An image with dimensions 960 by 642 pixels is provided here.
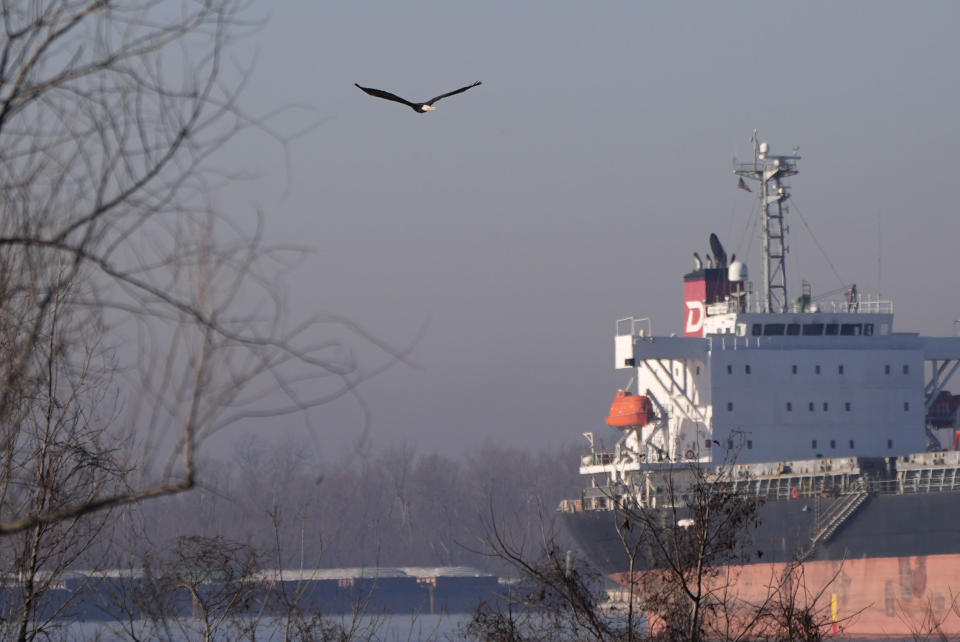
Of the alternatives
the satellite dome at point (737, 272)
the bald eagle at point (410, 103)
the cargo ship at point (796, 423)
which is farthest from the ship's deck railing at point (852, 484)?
the bald eagle at point (410, 103)

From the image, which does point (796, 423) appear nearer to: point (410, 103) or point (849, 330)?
point (849, 330)

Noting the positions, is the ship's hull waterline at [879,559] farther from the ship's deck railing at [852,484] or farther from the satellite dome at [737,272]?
the satellite dome at [737,272]

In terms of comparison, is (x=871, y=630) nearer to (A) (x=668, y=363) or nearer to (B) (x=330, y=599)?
(A) (x=668, y=363)

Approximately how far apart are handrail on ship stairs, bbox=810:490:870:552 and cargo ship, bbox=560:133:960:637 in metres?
0.05

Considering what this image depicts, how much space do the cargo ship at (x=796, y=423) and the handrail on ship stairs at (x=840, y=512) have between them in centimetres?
5

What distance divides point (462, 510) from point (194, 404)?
3218 inches

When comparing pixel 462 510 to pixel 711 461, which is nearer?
pixel 711 461

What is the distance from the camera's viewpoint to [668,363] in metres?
40.2

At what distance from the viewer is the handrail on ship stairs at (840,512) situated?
110 feet

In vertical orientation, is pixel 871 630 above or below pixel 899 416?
below

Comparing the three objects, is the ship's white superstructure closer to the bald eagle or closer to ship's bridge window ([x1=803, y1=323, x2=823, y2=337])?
ship's bridge window ([x1=803, y1=323, x2=823, y2=337])

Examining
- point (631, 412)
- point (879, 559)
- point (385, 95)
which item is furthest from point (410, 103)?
point (631, 412)

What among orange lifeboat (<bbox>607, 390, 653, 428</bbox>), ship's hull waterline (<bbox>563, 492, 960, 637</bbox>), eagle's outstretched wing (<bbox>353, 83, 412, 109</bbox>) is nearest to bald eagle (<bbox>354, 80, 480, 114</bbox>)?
eagle's outstretched wing (<bbox>353, 83, 412, 109</bbox>)

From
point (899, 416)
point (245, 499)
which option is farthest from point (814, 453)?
point (245, 499)
